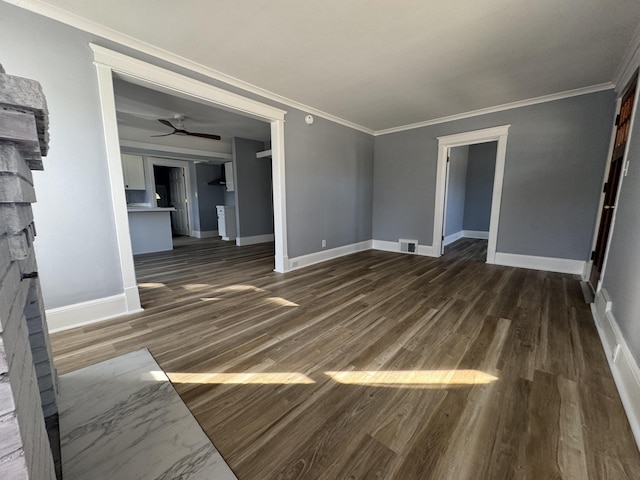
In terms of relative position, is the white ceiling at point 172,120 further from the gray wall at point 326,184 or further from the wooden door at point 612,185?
the wooden door at point 612,185

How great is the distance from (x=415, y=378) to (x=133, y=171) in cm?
781

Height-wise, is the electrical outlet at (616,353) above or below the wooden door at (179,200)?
below

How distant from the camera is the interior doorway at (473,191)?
20.9 feet

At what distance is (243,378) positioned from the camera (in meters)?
1.59

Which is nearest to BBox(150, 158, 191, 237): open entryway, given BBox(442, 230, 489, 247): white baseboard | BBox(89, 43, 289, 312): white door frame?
BBox(89, 43, 289, 312): white door frame

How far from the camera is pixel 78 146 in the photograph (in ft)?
6.85

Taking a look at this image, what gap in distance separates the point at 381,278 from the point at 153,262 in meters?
3.92

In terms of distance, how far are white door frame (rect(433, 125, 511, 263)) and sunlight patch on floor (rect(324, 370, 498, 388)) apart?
321cm

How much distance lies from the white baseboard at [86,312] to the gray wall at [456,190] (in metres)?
5.79

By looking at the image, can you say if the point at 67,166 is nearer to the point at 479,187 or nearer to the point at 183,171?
the point at 183,171

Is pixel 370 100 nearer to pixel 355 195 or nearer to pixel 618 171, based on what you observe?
pixel 355 195

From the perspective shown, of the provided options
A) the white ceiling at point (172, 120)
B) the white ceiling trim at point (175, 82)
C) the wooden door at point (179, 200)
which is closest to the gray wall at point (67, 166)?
the white ceiling trim at point (175, 82)

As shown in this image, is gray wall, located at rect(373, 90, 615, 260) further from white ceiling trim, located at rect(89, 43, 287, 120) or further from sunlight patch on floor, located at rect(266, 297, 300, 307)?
sunlight patch on floor, located at rect(266, 297, 300, 307)

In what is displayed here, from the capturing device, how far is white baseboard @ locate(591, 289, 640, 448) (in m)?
1.27
